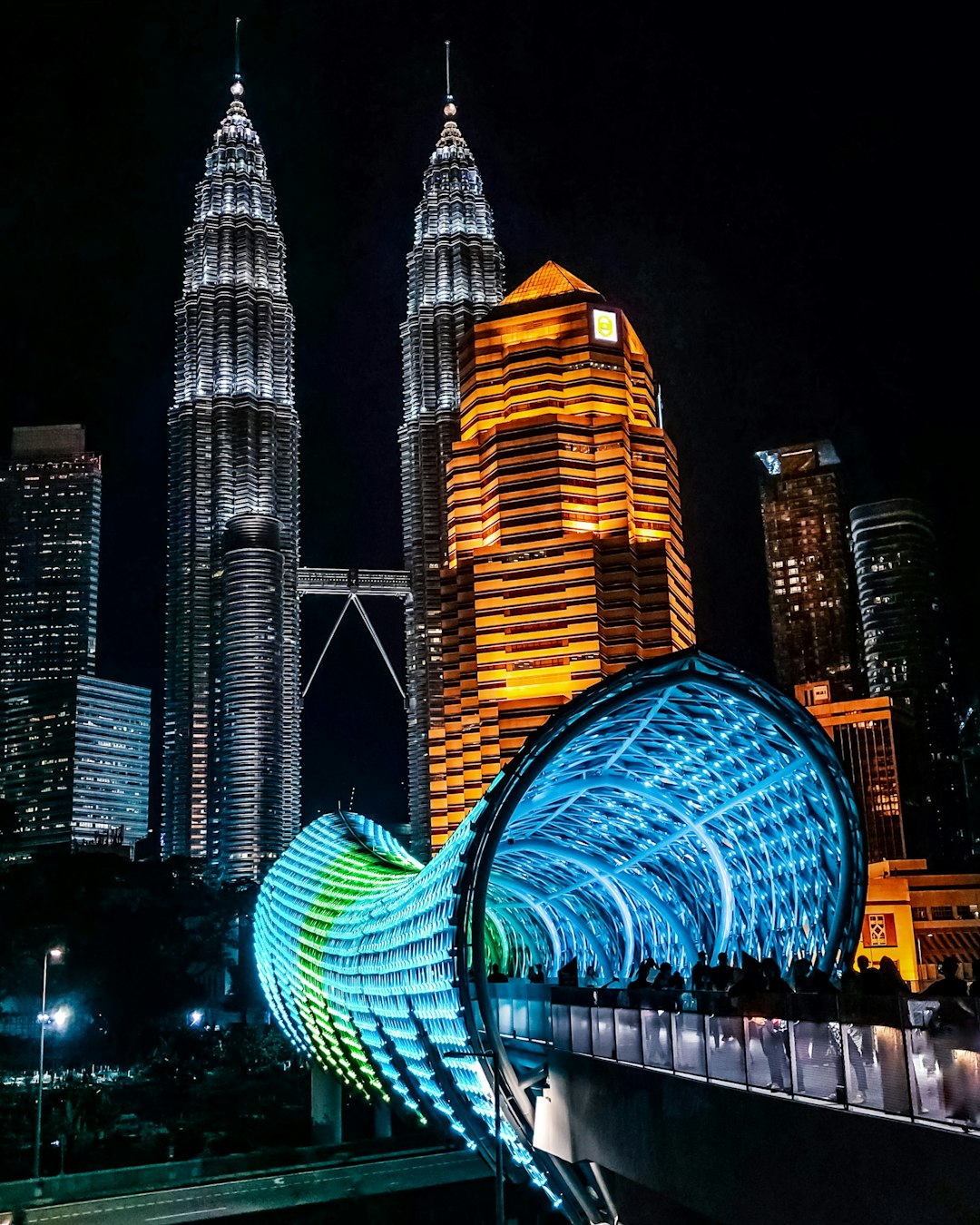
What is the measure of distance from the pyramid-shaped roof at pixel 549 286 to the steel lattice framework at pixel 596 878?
9538 cm

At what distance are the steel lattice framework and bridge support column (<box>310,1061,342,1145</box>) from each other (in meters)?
2.46

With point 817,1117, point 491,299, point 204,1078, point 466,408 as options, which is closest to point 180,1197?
point 817,1117

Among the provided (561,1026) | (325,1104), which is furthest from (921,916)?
(561,1026)

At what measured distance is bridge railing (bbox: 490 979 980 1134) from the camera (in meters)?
10.2

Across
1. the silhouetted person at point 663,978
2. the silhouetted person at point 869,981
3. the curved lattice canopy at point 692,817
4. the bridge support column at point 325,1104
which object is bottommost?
the bridge support column at point 325,1104

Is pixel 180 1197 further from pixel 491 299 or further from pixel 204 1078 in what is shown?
pixel 491 299

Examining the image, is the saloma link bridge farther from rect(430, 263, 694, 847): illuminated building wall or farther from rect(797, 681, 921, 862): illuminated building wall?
rect(797, 681, 921, 862): illuminated building wall

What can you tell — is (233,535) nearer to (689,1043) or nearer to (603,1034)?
(603,1034)

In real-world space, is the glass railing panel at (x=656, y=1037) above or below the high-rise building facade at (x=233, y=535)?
below

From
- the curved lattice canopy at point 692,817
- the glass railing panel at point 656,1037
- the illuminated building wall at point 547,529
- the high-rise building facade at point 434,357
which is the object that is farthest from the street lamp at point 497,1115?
the high-rise building facade at point 434,357

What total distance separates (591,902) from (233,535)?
14214 cm

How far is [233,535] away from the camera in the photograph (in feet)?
594

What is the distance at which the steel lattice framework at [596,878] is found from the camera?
903 inches

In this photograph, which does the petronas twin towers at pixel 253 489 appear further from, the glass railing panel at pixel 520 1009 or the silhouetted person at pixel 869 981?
the silhouetted person at pixel 869 981
